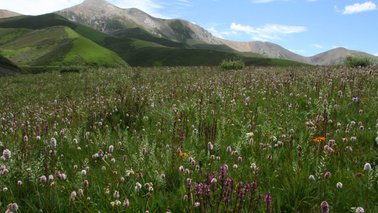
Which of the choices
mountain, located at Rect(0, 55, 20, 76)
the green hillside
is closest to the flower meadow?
mountain, located at Rect(0, 55, 20, 76)

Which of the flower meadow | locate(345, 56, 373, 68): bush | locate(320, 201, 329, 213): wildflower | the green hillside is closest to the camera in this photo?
locate(320, 201, 329, 213): wildflower

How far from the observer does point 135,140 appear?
23.0ft

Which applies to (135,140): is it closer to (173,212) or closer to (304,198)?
(173,212)

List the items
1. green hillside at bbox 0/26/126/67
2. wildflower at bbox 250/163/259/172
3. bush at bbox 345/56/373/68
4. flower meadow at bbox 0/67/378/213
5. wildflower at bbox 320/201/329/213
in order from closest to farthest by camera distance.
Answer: wildflower at bbox 320/201/329/213, flower meadow at bbox 0/67/378/213, wildflower at bbox 250/163/259/172, bush at bbox 345/56/373/68, green hillside at bbox 0/26/126/67

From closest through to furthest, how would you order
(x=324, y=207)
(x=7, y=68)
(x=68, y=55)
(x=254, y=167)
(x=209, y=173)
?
(x=324, y=207) < (x=209, y=173) < (x=254, y=167) < (x=7, y=68) < (x=68, y=55)

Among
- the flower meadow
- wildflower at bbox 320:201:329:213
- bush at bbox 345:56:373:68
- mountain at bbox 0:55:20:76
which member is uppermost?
bush at bbox 345:56:373:68

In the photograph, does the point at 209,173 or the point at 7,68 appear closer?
the point at 209,173

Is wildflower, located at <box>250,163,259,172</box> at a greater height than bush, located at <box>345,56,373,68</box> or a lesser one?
lesser

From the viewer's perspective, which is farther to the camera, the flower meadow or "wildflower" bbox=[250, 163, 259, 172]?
"wildflower" bbox=[250, 163, 259, 172]

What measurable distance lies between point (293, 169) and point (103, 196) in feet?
7.18

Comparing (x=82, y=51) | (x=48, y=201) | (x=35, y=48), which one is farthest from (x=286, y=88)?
(x=35, y=48)

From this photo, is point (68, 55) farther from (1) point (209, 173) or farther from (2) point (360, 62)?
(1) point (209, 173)

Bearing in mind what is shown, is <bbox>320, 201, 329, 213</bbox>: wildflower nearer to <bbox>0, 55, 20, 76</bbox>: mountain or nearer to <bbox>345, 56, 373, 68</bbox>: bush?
<bbox>345, 56, 373, 68</bbox>: bush

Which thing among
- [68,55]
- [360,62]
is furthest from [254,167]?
[68,55]
